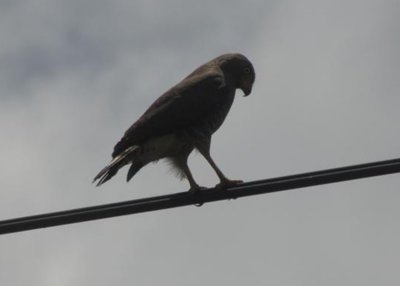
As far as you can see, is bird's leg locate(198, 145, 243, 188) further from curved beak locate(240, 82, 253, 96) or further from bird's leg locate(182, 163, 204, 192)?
curved beak locate(240, 82, 253, 96)

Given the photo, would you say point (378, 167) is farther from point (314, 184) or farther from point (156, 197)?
point (156, 197)

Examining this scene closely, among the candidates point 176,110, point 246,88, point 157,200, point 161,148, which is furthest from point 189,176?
point 157,200

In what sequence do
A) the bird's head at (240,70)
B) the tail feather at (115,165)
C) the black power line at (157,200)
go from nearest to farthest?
the black power line at (157,200) < the tail feather at (115,165) < the bird's head at (240,70)

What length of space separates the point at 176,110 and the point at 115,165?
0.91 m

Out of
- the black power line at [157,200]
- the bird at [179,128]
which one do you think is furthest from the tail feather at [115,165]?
the black power line at [157,200]

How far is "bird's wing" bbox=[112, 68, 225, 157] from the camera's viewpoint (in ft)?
30.2

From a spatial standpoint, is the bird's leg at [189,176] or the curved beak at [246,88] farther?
the curved beak at [246,88]

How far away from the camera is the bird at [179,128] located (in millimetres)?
9188

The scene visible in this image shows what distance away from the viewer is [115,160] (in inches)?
353

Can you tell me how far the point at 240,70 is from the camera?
11055 millimetres

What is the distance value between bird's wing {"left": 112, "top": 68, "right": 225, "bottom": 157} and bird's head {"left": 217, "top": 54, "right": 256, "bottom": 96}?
778mm

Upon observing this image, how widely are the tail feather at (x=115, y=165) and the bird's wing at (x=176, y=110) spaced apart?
0.25ft

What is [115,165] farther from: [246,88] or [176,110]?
[246,88]

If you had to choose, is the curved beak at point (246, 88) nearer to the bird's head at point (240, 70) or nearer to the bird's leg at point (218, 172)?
the bird's head at point (240, 70)
